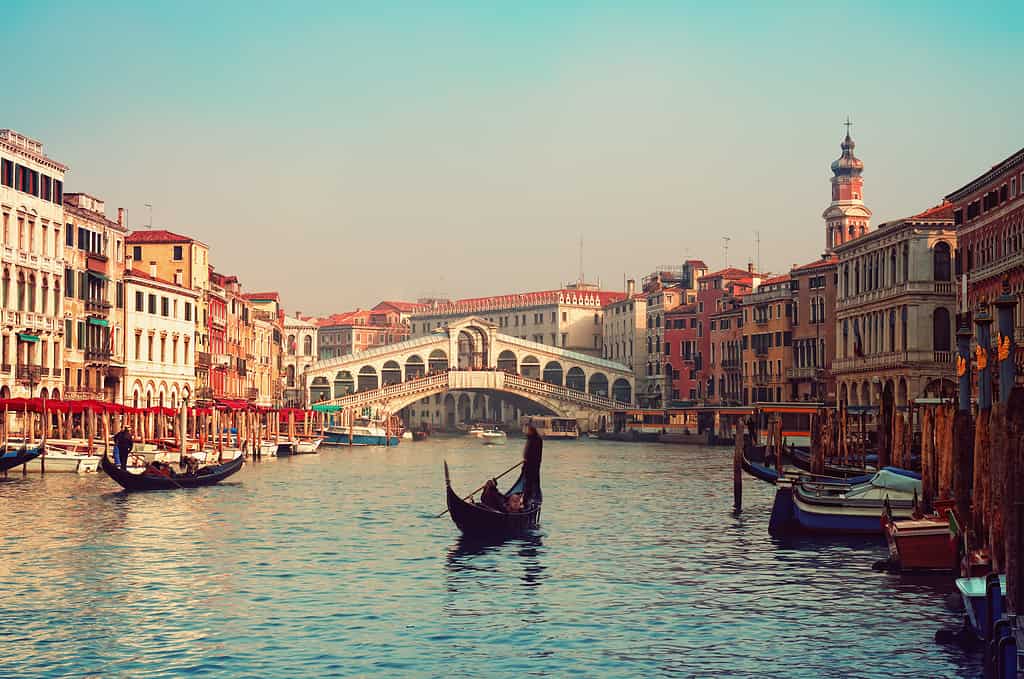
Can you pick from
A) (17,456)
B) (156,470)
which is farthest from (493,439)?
(156,470)

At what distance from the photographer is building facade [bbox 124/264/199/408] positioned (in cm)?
5456

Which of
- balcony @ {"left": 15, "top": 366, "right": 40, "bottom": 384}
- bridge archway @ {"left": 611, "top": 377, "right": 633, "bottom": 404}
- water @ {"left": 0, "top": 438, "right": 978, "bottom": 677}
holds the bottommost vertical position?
water @ {"left": 0, "top": 438, "right": 978, "bottom": 677}

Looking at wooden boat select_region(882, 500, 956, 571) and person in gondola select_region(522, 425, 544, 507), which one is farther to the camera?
person in gondola select_region(522, 425, 544, 507)

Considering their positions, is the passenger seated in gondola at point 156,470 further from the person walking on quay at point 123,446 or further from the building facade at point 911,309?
the building facade at point 911,309

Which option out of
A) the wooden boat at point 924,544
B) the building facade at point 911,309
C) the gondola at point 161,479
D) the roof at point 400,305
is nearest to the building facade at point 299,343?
the roof at point 400,305

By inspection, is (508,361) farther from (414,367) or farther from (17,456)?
(17,456)

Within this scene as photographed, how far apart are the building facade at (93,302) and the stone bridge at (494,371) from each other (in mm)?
31746

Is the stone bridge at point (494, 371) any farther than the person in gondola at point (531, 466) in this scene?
Yes

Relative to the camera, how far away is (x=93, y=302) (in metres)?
50.6

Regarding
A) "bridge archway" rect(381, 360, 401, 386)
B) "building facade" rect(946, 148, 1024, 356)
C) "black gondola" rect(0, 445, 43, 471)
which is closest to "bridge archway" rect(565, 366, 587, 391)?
"bridge archway" rect(381, 360, 401, 386)

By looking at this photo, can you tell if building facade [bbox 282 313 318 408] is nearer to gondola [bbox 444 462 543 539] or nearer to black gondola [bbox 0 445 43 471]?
black gondola [bbox 0 445 43 471]

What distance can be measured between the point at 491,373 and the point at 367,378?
16440mm

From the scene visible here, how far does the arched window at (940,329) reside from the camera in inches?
1991

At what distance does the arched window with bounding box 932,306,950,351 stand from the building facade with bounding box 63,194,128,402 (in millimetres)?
28191
